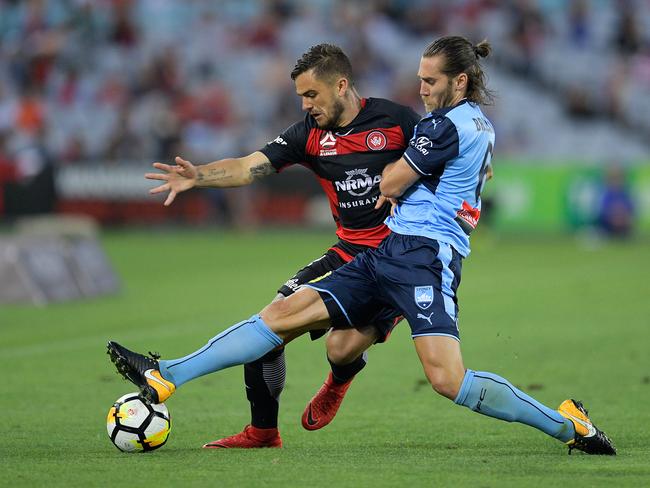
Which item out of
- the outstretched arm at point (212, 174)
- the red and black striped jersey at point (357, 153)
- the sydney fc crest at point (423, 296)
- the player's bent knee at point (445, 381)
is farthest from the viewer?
the red and black striped jersey at point (357, 153)

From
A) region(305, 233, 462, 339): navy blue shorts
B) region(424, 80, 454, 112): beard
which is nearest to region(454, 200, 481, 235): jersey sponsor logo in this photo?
region(305, 233, 462, 339): navy blue shorts

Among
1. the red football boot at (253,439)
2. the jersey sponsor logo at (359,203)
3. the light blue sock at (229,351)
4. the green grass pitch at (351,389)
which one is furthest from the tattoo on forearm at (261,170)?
the green grass pitch at (351,389)

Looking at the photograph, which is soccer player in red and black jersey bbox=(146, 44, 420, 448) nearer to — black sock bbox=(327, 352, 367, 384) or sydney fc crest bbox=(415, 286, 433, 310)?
black sock bbox=(327, 352, 367, 384)

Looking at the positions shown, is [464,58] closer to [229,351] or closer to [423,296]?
[423,296]

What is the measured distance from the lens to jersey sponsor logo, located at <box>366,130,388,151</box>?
6.68m

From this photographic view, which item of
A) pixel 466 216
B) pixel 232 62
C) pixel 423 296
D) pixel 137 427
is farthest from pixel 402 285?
pixel 232 62

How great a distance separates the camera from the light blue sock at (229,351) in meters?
6.04

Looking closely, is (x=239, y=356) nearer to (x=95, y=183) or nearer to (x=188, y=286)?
(x=188, y=286)

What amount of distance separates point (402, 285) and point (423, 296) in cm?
13

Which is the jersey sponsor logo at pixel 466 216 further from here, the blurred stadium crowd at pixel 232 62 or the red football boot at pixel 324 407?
the blurred stadium crowd at pixel 232 62

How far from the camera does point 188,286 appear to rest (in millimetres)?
15531

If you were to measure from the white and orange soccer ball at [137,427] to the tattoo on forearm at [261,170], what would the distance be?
4.62 ft

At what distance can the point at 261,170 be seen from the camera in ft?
22.1

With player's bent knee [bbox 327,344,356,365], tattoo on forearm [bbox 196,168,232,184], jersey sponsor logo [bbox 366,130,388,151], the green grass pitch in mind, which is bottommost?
the green grass pitch
